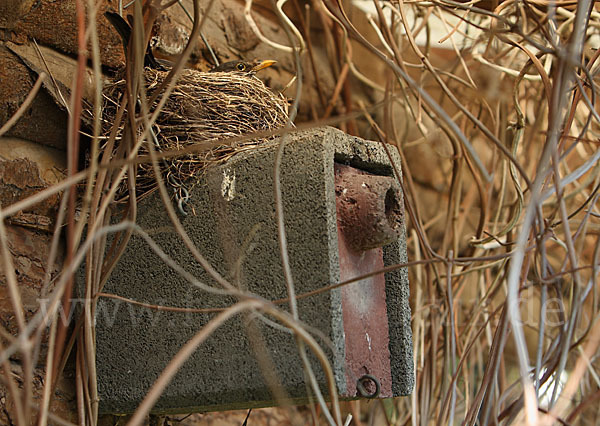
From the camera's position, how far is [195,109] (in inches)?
55.2

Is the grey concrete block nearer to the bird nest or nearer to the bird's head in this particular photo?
the bird nest

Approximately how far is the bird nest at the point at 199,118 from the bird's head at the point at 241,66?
208 millimetres

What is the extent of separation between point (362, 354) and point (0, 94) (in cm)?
77

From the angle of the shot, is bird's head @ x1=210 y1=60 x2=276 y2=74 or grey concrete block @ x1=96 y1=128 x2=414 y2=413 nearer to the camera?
grey concrete block @ x1=96 y1=128 x2=414 y2=413

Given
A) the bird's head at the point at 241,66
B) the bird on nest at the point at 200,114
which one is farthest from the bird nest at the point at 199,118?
the bird's head at the point at 241,66

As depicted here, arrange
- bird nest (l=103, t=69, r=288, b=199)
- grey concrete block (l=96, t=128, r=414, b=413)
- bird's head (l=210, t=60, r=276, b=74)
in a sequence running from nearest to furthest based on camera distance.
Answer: grey concrete block (l=96, t=128, r=414, b=413) → bird nest (l=103, t=69, r=288, b=199) → bird's head (l=210, t=60, r=276, b=74)

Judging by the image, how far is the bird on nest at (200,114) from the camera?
133 centimetres

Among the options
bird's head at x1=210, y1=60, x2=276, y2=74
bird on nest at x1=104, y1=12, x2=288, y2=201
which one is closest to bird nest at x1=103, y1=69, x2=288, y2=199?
bird on nest at x1=104, y1=12, x2=288, y2=201

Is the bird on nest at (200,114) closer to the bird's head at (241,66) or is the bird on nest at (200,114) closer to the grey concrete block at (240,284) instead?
the grey concrete block at (240,284)

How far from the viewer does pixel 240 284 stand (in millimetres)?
1216

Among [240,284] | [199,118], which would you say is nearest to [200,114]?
[199,118]

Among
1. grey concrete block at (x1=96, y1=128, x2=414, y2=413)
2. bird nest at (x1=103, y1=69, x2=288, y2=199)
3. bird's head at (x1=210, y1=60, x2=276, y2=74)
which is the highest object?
bird's head at (x1=210, y1=60, x2=276, y2=74)

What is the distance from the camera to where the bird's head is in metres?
1.75

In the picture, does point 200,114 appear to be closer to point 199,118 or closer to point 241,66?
point 199,118
